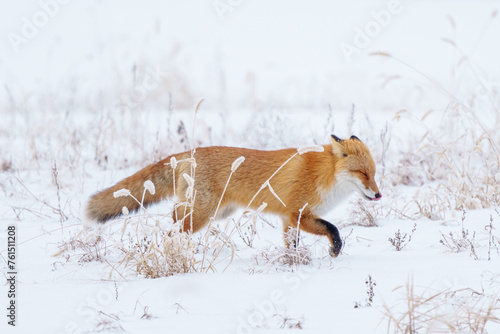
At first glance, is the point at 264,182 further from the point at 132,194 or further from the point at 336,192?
the point at 132,194

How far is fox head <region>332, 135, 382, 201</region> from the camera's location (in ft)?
13.8

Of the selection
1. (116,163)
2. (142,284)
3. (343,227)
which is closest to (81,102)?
(116,163)

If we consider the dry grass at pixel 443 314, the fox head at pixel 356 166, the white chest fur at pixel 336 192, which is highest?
the fox head at pixel 356 166

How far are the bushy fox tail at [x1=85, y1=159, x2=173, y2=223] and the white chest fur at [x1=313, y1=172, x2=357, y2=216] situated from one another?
3.89ft

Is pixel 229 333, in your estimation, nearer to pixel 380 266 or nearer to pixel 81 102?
pixel 380 266

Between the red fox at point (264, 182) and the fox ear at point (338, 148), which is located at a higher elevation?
the fox ear at point (338, 148)

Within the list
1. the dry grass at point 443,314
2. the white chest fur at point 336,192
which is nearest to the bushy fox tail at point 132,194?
the white chest fur at point 336,192

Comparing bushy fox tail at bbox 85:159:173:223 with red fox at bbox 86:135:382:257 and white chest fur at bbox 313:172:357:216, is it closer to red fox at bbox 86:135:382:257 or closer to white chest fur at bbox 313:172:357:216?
red fox at bbox 86:135:382:257

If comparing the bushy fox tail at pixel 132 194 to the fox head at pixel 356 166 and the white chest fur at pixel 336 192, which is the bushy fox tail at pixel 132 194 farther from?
the fox head at pixel 356 166

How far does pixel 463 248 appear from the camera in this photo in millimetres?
3643

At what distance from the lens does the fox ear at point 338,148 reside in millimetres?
4281

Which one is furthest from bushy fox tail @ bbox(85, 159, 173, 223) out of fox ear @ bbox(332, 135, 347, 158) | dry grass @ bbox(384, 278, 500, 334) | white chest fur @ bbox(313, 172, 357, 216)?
dry grass @ bbox(384, 278, 500, 334)

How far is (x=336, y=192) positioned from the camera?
433cm

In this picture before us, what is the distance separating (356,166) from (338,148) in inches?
7.9
